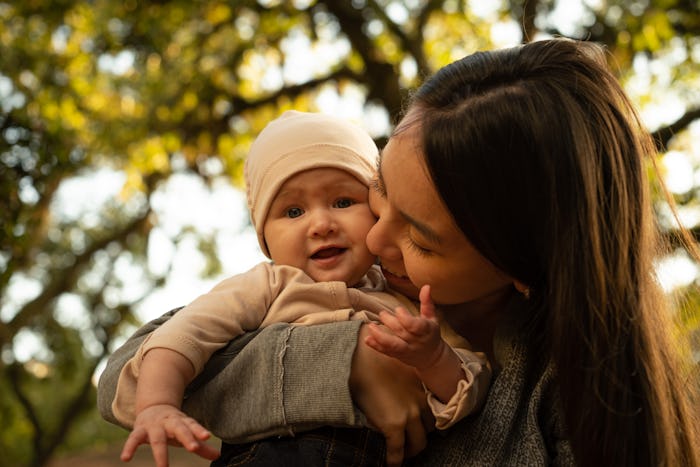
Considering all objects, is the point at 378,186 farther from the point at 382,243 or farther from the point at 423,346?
the point at 423,346

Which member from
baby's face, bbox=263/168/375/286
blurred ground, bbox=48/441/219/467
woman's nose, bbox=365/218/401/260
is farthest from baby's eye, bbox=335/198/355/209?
blurred ground, bbox=48/441/219/467

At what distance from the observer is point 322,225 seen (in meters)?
2.10

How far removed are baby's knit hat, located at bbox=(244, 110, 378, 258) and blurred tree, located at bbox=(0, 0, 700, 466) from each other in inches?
162

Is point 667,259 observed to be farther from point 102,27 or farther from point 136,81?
point 136,81

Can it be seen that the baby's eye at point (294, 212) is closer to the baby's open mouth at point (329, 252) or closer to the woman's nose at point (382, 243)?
the baby's open mouth at point (329, 252)

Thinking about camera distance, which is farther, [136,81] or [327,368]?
[136,81]

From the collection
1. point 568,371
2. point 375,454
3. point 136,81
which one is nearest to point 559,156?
point 568,371

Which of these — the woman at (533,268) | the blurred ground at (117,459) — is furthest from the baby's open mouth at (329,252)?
the blurred ground at (117,459)

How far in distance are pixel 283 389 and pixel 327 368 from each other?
0.31 feet

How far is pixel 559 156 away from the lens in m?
1.70

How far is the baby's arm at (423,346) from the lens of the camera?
5.61 ft

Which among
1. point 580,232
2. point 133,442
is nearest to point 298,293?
point 133,442

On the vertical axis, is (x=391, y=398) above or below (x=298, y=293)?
below

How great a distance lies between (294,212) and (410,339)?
0.60 meters
